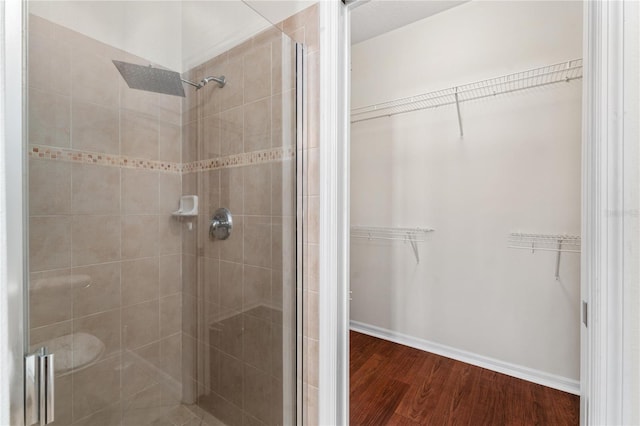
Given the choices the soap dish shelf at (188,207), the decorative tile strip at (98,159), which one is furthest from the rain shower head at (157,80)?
the soap dish shelf at (188,207)

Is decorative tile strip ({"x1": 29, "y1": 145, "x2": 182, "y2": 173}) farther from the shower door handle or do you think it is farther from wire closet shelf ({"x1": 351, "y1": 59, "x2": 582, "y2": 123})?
wire closet shelf ({"x1": 351, "y1": 59, "x2": 582, "y2": 123})

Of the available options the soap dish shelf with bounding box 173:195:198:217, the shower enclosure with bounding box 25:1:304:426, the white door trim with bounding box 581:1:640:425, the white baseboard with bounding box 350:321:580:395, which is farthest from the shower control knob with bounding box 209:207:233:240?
the white baseboard with bounding box 350:321:580:395

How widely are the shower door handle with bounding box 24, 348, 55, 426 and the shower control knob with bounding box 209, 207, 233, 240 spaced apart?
2.01 ft

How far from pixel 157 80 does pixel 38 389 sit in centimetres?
111

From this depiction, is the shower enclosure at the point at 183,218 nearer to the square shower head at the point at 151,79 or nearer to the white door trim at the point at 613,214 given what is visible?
the square shower head at the point at 151,79

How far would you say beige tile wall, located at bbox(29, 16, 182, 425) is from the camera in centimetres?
80

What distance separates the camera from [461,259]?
Result: 218 centimetres

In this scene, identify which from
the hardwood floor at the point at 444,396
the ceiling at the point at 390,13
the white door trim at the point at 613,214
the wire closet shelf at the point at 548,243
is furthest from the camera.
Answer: the ceiling at the point at 390,13

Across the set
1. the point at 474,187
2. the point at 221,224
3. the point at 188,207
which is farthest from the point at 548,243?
the point at 188,207

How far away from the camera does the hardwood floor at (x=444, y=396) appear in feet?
5.23

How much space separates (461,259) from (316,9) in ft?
6.33

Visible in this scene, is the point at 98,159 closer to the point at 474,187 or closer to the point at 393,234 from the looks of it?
the point at 393,234

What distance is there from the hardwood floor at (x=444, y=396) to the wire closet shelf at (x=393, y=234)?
0.83 meters

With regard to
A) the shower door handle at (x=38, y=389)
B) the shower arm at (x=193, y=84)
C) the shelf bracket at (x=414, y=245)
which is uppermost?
the shower arm at (x=193, y=84)
